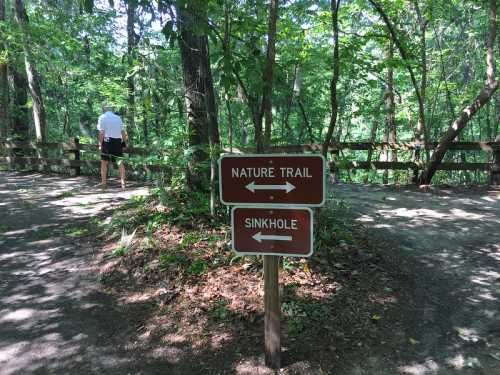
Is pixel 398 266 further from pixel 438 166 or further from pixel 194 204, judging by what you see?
pixel 438 166

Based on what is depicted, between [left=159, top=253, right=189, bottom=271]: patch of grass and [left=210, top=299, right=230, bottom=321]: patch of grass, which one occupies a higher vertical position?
[left=159, top=253, right=189, bottom=271]: patch of grass

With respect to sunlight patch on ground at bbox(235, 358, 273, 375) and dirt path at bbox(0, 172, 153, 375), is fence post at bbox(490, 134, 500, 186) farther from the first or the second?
dirt path at bbox(0, 172, 153, 375)

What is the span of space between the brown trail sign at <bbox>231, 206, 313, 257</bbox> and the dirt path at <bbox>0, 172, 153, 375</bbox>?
1.53m

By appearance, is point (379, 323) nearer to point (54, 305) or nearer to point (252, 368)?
point (252, 368)

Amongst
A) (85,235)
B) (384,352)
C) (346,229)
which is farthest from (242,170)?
(85,235)

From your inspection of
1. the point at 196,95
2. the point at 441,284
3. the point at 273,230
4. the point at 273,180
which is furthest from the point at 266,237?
the point at 196,95

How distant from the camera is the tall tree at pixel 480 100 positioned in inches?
336

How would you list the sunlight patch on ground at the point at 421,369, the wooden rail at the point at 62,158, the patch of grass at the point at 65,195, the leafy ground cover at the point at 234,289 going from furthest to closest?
the wooden rail at the point at 62,158 < the patch of grass at the point at 65,195 < the leafy ground cover at the point at 234,289 < the sunlight patch on ground at the point at 421,369

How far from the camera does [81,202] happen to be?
7934 mm

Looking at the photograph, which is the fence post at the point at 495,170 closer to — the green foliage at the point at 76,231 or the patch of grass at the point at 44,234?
the green foliage at the point at 76,231

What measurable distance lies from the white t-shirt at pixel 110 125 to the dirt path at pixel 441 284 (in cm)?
538

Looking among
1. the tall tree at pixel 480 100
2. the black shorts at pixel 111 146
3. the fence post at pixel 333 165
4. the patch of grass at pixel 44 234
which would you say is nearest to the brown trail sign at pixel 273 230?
the patch of grass at pixel 44 234

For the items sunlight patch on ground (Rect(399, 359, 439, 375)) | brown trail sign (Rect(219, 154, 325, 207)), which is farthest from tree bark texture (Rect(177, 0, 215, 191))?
sunlight patch on ground (Rect(399, 359, 439, 375))

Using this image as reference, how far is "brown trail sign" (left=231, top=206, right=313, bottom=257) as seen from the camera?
8.48 ft
